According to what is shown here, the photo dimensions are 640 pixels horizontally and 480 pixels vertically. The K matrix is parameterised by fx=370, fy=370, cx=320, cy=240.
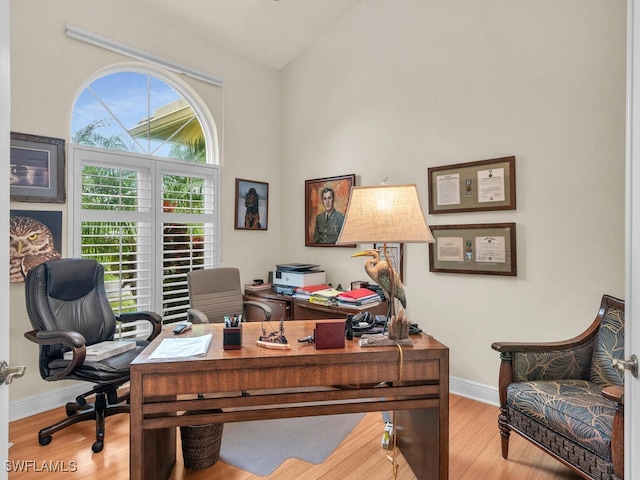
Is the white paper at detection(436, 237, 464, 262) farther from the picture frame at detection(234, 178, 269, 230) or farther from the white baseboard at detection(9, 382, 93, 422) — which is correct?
the white baseboard at detection(9, 382, 93, 422)

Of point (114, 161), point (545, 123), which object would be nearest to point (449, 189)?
point (545, 123)

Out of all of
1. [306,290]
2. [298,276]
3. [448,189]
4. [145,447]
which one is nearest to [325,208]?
[298,276]

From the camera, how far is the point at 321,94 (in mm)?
3955

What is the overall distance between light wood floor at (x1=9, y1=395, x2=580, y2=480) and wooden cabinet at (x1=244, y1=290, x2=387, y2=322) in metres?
0.92

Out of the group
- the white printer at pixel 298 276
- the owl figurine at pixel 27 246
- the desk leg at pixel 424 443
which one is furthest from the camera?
the white printer at pixel 298 276

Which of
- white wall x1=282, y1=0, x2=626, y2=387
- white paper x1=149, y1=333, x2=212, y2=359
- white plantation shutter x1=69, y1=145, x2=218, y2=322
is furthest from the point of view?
white plantation shutter x1=69, y1=145, x2=218, y2=322

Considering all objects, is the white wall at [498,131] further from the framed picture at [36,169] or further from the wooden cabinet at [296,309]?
the framed picture at [36,169]

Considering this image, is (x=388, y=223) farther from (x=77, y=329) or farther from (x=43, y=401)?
(x=43, y=401)

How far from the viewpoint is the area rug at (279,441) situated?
2.12 meters

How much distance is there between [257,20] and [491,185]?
2635mm

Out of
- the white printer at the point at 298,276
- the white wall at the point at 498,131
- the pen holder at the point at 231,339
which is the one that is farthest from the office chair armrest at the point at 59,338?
the white wall at the point at 498,131

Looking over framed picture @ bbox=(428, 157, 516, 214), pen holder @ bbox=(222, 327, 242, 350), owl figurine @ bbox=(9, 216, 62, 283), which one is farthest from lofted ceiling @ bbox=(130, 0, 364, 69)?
pen holder @ bbox=(222, 327, 242, 350)

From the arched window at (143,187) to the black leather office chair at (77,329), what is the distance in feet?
1.15

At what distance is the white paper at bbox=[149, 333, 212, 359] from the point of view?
161 centimetres
